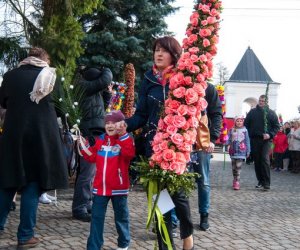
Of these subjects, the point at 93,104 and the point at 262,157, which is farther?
the point at 262,157

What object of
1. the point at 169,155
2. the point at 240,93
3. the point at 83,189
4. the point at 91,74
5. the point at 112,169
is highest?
the point at 240,93

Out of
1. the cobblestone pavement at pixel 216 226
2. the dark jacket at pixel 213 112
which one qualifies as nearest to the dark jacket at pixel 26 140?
the cobblestone pavement at pixel 216 226

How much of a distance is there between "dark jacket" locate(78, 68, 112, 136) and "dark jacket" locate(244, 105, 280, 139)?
192 inches

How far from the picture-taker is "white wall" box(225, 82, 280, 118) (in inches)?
2532

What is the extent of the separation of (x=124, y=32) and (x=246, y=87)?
51.4 metres

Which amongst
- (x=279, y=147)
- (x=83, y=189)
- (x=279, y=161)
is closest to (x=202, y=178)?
(x=83, y=189)

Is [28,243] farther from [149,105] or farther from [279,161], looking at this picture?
[279,161]

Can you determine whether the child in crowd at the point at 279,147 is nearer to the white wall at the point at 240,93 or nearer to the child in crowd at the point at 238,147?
the child in crowd at the point at 238,147

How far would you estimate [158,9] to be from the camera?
17.1 meters

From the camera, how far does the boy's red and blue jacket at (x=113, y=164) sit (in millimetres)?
4434

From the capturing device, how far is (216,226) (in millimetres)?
5965

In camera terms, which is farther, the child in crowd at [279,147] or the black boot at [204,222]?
the child in crowd at [279,147]

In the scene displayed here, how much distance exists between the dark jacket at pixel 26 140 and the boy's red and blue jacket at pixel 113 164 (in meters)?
0.43

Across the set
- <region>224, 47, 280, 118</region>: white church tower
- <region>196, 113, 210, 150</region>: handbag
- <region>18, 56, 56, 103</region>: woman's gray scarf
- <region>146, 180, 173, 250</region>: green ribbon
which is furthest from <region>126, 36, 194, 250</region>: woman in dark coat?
<region>224, 47, 280, 118</region>: white church tower
